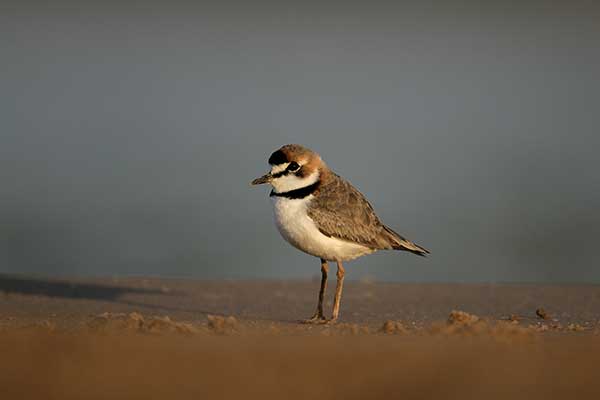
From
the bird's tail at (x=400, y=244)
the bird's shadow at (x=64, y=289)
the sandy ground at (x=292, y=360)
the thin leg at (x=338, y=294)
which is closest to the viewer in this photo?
the sandy ground at (x=292, y=360)

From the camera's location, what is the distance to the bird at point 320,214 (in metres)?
6.46

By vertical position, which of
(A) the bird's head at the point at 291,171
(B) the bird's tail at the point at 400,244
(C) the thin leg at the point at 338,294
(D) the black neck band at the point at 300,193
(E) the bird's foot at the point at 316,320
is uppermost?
(A) the bird's head at the point at 291,171

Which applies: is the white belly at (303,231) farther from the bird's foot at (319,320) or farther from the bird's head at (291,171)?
the bird's foot at (319,320)

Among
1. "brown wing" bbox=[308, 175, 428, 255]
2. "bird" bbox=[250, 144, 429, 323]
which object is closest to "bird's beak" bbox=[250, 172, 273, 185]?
"bird" bbox=[250, 144, 429, 323]

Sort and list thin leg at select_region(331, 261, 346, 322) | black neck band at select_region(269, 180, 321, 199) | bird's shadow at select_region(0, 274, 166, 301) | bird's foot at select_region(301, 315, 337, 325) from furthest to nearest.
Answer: bird's shadow at select_region(0, 274, 166, 301) → black neck band at select_region(269, 180, 321, 199) → thin leg at select_region(331, 261, 346, 322) → bird's foot at select_region(301, 315, 337, 325)

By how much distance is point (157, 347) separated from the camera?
3922 mm

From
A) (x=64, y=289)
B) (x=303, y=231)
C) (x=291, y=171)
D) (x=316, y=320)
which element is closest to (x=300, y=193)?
(x=291, y=171)

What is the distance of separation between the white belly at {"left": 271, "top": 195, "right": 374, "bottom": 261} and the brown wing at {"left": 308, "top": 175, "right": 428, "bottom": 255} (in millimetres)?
42

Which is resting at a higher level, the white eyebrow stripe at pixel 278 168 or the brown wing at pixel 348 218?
the white eyebrow stripe at pixel 278 168

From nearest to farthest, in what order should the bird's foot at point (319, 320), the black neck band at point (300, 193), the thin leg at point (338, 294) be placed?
the bird's foot at point (319, 320) < the thin leg at point (338, 294) < the black neck band at point (300, 193)

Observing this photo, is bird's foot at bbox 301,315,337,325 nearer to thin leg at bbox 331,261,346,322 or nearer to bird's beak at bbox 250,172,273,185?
thin leg at bbox 331,261,346,322

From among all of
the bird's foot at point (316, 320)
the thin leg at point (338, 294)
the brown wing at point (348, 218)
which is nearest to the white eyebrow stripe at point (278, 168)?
the brown wing at point (348, 218)

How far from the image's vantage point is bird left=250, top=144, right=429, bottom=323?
6457 millimetres

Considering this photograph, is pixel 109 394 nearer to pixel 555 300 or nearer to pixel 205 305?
pixel 205 305
